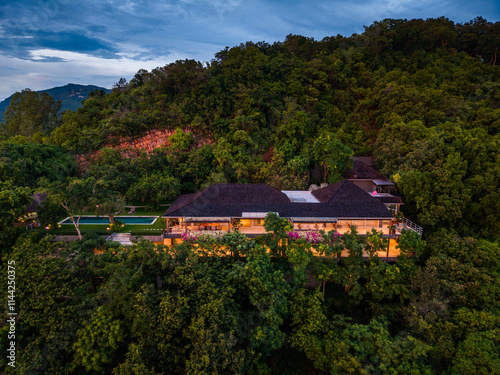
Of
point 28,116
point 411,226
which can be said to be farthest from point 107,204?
point 28,116

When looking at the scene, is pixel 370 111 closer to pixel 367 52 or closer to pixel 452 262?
pixel 367 52

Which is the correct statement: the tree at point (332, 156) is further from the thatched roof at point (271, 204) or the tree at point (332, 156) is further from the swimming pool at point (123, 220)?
the swimming pool at point (123, 220)

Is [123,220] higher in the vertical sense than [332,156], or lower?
lower

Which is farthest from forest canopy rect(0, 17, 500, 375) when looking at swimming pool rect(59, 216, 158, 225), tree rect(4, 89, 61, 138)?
tree rect(4, 89, 61, 138)

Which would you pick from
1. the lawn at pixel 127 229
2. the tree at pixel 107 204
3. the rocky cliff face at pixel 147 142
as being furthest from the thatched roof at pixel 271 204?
the rocky cliff face at pixel 147 142

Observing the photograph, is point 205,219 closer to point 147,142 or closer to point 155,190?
point 155,190
